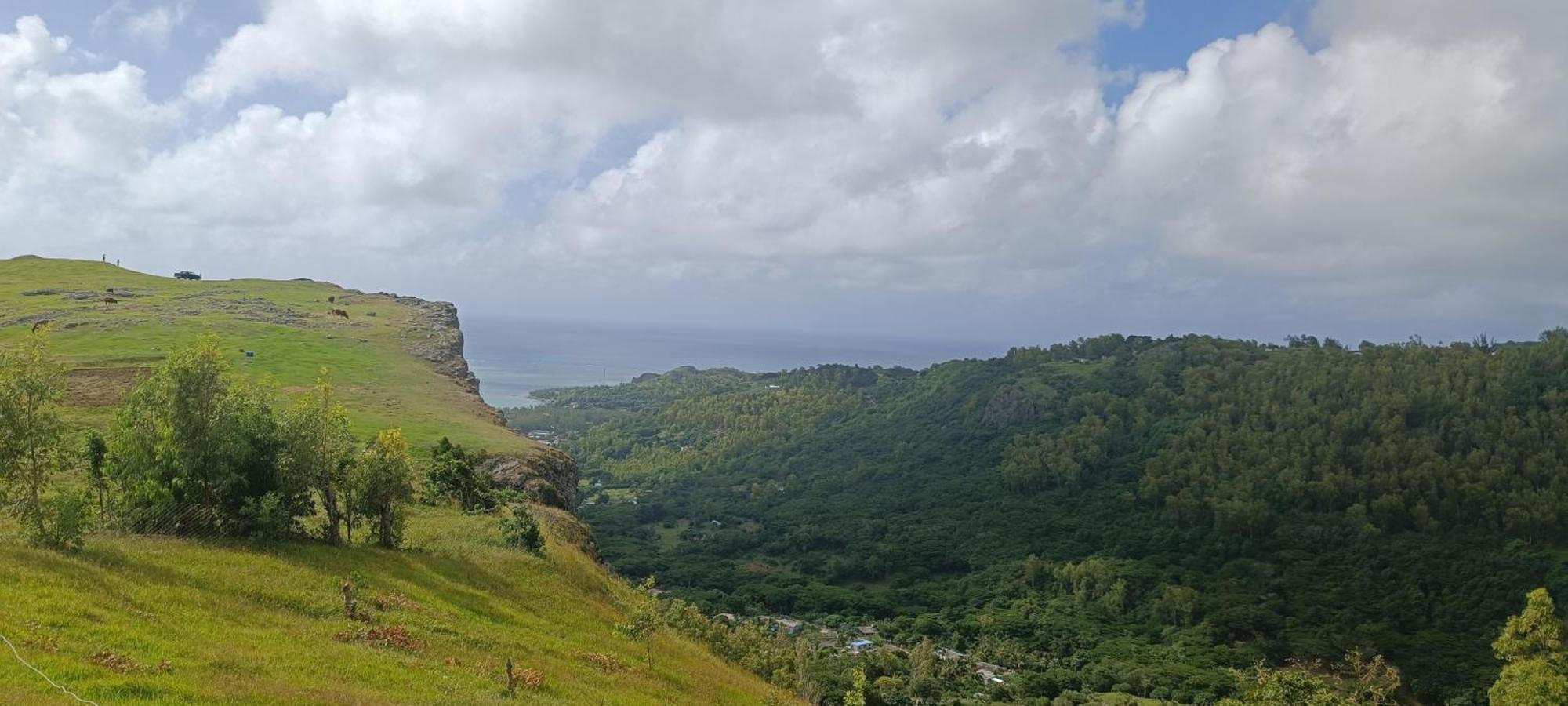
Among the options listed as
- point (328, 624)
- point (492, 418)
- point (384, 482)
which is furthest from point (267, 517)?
point (492, 418)

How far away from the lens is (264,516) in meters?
24.6

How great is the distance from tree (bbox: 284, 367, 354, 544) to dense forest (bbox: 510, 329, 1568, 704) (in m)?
57.2

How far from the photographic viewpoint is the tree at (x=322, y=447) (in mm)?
25734

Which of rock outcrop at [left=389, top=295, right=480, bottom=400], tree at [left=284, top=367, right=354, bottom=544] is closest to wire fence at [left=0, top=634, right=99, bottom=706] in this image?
tree at [left=284, top=367, right=354, bottom=544]

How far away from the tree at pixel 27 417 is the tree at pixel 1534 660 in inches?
2260

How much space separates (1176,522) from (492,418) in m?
109

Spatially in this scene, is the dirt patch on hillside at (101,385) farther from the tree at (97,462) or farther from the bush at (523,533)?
the bush at (523,533)

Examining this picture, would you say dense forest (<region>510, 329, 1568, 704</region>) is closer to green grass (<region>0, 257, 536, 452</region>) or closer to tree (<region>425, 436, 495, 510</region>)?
green grass (<region>0, 257, 536, 452</region>)

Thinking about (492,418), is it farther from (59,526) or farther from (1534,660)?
(1534,660)

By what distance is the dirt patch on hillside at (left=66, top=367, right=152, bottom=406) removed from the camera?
46.3m

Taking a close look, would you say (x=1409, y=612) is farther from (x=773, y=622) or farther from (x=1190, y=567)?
(x=773, y=622)

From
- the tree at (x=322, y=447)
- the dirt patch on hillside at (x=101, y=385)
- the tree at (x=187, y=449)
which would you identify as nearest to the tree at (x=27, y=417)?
the tree at (x=187, y=449)

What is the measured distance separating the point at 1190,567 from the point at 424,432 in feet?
346

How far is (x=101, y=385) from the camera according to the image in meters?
50.2
